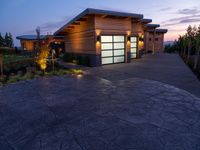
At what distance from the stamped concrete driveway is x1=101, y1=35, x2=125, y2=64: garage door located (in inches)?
299

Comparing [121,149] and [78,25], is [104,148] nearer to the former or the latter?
[121,149]

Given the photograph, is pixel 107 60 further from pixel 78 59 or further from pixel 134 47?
pixel 134 47

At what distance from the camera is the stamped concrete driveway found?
252 cm

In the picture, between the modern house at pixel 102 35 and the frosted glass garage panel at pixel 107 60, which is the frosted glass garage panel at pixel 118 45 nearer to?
the modern house at pixel 102 35

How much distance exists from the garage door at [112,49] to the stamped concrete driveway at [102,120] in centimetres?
758

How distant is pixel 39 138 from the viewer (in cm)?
272

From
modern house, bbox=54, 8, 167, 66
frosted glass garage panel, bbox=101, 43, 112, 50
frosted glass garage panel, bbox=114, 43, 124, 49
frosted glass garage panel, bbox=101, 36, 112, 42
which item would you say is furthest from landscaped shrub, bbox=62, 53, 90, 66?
frosted glass garage panel, bbox=114, 43, 124, 49

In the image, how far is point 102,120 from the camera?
3.33 metres

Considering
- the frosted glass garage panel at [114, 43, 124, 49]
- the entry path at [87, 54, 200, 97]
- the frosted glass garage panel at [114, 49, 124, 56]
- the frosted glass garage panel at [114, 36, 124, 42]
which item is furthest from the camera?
the frosted glass garage panel at [114, 49, 124, 56]

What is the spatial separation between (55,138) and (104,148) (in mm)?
1002

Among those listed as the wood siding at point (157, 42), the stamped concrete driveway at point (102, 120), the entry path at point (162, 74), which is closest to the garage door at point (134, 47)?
Result: the entry path at point (162, 74)

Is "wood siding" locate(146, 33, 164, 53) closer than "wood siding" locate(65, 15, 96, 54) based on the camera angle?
No

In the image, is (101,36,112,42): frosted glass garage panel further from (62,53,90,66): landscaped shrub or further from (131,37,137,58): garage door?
(131,37,137,58): garage door

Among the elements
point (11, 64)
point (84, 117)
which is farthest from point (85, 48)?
point (84, 117)
